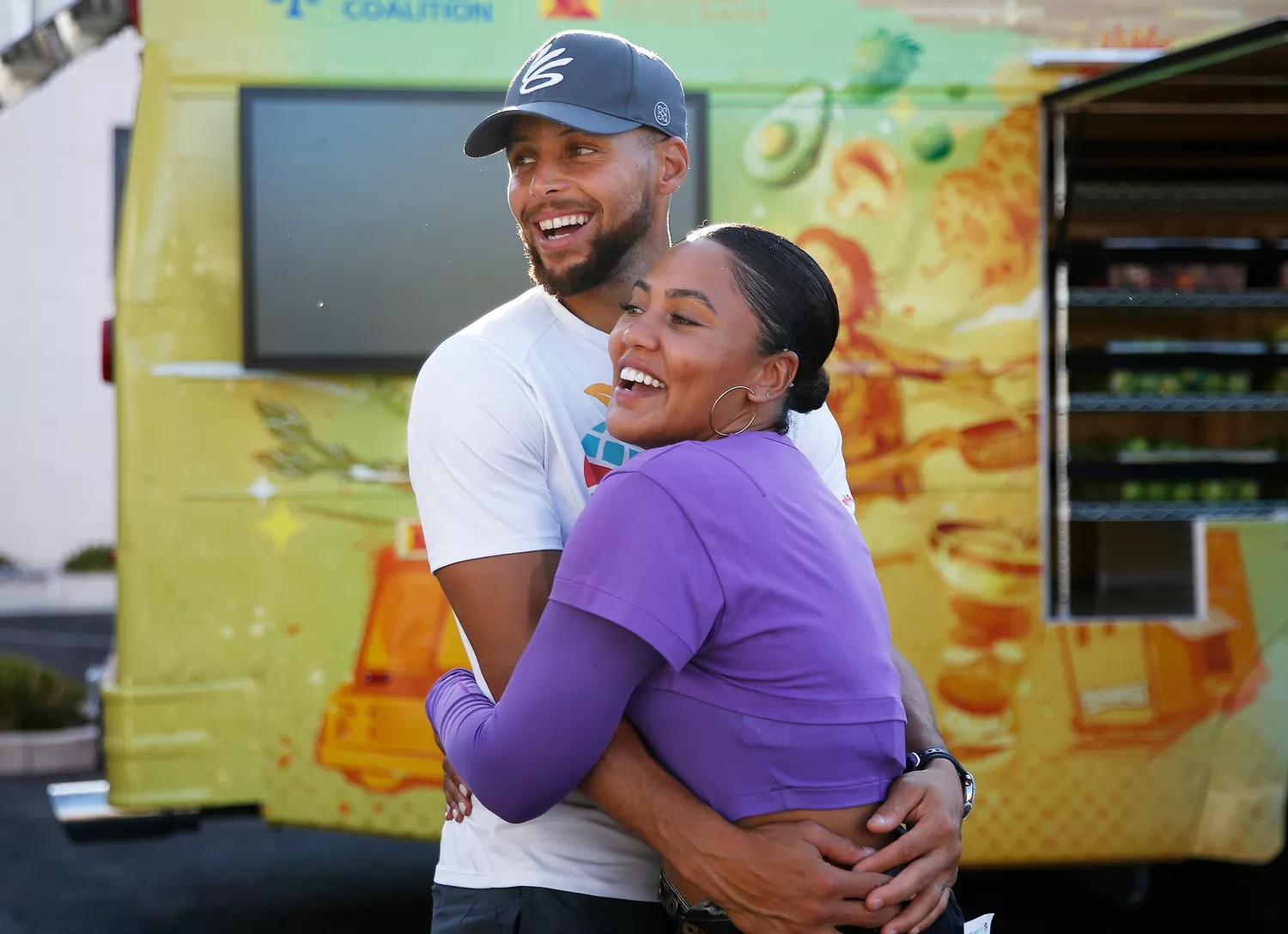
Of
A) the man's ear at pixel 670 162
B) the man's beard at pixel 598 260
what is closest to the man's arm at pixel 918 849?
the man's beard at pixel 598 260

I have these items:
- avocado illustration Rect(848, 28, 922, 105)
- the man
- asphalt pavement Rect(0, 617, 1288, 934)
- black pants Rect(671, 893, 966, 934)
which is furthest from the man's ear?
Result: asphalt pavement Rect(0, 617, 1288, 934)

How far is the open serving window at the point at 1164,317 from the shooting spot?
4.48 m

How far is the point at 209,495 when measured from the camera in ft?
13.7

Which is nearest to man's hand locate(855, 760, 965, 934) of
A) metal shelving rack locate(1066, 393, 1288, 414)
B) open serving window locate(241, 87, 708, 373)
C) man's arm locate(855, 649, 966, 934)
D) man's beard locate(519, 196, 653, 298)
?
man's arm locate(855, 649, 966, 934)

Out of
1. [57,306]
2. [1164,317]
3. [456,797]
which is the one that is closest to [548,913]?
[456,797]

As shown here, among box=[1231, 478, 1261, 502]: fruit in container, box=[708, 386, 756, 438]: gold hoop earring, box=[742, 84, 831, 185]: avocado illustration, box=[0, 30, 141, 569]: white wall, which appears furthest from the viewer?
box=[0, 30, 141, 569]: white wall

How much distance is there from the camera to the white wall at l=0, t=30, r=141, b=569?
13500 millimetres

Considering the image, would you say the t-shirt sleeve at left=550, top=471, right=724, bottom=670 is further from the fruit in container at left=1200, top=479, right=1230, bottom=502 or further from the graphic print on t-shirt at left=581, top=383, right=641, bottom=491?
the fruit in container at left=1200, top=479, right=1230, bottom=502

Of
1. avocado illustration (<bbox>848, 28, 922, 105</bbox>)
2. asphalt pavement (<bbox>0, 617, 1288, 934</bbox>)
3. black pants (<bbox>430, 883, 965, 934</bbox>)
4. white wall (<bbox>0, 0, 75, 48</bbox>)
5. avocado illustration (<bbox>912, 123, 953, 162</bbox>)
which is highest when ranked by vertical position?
white wall (<bbox>0, 0, 75, 48</bbox>)

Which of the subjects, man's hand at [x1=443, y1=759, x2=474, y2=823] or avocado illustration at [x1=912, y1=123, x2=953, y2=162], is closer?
man's hand at [x1=443, y1=759, x2=474, y2=823]

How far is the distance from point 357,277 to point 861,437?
164cm

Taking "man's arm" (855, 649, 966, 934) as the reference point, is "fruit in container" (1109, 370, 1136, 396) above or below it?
above

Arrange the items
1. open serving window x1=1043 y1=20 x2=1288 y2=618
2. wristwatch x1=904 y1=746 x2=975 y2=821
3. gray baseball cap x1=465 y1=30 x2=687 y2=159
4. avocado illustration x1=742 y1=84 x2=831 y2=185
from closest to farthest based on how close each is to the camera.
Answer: wristwatch x1=904 y1=746 x2=975 y2=821 < gray baseball cap x1=465 y1=30 x2=687 y2=159 < avocado illustration x1=742 y1=84 x2=831 y2=185 < open serving window x1=1043 y1=20 x2=1288 y2=618

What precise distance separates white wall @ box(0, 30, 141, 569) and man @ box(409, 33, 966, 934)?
41.1 ft
